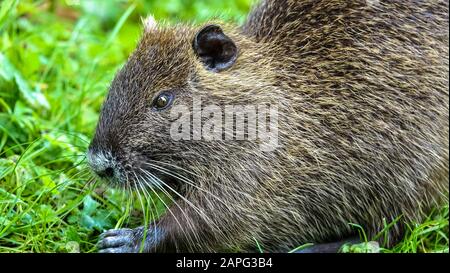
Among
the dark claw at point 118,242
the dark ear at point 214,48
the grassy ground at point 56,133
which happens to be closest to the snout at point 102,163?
the grassy ground at point 56,133

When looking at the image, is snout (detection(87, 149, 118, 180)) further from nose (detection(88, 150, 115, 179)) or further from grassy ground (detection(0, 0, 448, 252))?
grassy ground (detection(0, 0, 448, 252))

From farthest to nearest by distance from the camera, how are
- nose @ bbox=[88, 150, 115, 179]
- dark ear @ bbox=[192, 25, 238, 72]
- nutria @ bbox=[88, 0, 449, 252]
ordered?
dark ear @ bbox=[192, 25, 238, 72] → nutria @ bbox=[88, 0, 449, 252] → nose @ bbox=[88, 150, 115, 179]

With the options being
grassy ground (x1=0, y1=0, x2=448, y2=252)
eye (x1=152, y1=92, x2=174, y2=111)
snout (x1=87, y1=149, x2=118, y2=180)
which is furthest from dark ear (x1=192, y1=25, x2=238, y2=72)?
snout (x1=87, y1=149, x2=118, y2=180)

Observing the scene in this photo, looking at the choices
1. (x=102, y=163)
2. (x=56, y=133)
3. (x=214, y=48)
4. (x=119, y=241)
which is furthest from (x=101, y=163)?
(x=56, y=133)

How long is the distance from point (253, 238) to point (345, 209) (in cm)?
72

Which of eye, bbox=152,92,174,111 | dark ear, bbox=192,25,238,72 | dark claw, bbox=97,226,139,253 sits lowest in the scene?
dark claw, bbox=97,226,139,253

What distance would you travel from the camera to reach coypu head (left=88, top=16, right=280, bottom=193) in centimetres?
496

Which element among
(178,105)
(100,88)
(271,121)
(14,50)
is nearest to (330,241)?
(271,121)

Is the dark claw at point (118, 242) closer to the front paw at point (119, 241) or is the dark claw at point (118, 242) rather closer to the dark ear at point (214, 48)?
the front paw at point (119, 241)

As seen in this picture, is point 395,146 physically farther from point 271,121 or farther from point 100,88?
point 100,88

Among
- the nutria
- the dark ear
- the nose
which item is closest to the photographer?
the nose

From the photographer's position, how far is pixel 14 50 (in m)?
6.53

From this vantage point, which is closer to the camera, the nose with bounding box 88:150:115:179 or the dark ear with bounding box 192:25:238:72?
the nose with bounding box 88:150:115:179

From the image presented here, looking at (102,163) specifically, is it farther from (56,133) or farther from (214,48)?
(56,133)
